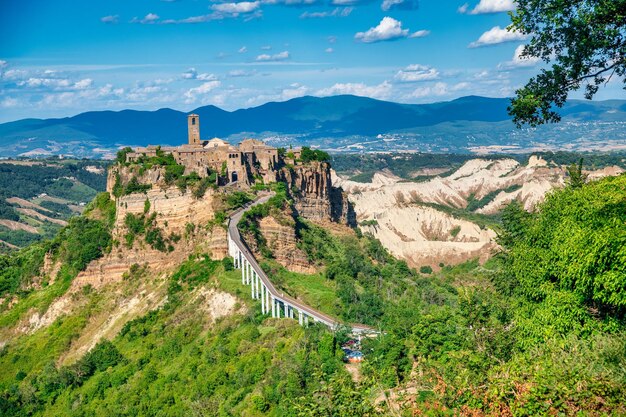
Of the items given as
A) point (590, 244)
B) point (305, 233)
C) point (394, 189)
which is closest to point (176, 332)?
point (305, 233)

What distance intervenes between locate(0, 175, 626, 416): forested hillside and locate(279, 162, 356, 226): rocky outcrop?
14.5ft

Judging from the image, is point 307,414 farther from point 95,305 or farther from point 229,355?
point 95,305

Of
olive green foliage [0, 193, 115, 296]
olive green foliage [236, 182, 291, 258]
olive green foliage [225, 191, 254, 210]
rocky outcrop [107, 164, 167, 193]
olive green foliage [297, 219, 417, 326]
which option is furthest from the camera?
rocky outcrop [107, 164, 167, 193]

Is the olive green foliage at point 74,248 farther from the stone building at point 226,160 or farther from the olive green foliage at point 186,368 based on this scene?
the olive green foliage at point 186,368

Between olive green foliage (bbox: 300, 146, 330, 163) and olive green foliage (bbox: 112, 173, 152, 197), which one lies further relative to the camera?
olive green foliage (bbox: 300, 146, 330, 163)

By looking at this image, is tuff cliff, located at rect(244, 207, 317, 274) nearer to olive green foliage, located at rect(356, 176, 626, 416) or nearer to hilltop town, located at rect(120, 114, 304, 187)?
hilltop town, located at rect(120, 114, 304, 187)

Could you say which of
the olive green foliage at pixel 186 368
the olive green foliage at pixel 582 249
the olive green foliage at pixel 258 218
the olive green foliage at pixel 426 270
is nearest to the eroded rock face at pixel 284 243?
the olive green foliage at pixel 258 218

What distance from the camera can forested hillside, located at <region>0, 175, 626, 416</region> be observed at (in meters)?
16.2

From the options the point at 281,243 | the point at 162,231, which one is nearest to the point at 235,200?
the point at 281,243

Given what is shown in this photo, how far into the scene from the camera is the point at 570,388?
14633 mm

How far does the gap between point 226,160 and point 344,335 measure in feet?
101

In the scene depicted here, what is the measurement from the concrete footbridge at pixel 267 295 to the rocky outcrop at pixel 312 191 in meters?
18.1

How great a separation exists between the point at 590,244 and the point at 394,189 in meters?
134

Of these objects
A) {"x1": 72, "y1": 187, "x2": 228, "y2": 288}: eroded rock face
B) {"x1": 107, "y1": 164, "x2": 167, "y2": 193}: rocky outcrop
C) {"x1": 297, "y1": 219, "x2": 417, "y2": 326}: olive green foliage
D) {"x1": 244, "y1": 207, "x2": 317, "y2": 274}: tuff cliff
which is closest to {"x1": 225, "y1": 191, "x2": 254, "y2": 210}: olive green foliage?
{"x1": 72, "y1": 187, "x2": 228, "y2": 288}: eroded rock face
